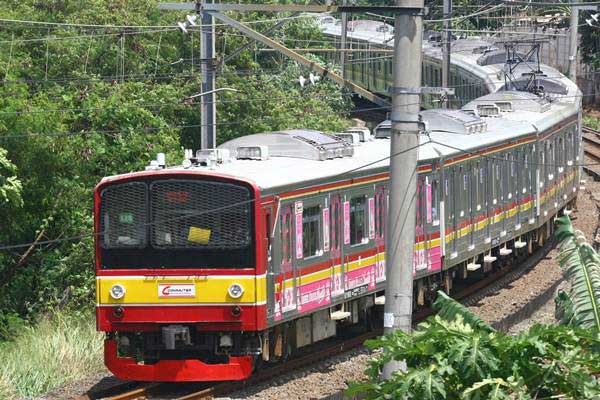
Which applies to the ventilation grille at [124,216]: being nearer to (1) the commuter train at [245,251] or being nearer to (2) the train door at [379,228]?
(1) the commuter train at [245,251]

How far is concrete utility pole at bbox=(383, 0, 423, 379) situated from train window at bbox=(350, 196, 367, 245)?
480cm

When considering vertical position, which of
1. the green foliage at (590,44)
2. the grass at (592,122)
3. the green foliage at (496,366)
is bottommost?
the grass at (592,122)

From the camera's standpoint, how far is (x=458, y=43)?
47.9 m

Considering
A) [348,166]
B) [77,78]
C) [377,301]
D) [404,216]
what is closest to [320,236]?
[348,166]

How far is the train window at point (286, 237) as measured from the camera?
47.9ft

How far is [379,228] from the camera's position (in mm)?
17375

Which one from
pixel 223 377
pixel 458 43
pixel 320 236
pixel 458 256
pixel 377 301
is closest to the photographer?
pixel 223 377

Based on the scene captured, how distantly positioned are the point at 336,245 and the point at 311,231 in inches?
28.5

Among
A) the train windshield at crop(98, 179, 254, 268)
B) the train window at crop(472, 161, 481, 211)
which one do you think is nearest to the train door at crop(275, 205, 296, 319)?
the train windshield at crop(98, 179, 254, 268)

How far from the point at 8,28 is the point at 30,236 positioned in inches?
449

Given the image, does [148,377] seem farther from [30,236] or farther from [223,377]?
[30,236]

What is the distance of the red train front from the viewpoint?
13945mm

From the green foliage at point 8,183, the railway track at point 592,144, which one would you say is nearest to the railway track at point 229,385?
the green foliage at point 8,183

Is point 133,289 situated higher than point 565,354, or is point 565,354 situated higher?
point 565,354
